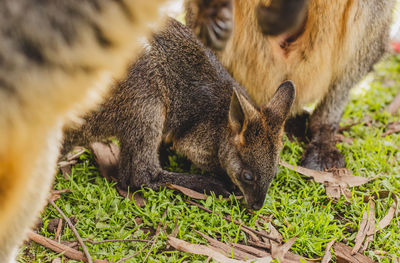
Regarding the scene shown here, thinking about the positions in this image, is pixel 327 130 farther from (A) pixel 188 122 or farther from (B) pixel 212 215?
(B) pixel 212 215

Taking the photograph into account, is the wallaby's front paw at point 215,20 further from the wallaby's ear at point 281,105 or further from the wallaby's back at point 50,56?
the wallaby's ear at point 281,105

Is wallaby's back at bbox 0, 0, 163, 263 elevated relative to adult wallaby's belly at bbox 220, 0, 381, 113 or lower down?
elevated

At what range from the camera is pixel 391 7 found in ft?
11.3

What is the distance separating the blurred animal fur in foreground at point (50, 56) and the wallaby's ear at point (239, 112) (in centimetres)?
162

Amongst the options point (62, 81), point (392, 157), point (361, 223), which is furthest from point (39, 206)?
point (392, 157)

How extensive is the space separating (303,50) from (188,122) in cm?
96

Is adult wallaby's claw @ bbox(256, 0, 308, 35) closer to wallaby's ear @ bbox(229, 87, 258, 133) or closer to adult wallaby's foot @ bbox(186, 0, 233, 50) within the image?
adult wallaby's foot @ bbox(186, 0, 233, 50)

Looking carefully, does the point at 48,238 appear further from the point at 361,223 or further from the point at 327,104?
the point at 327,104

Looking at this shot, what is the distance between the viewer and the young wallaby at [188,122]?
2930 mm

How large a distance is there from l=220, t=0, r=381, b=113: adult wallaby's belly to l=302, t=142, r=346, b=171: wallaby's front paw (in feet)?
1.25

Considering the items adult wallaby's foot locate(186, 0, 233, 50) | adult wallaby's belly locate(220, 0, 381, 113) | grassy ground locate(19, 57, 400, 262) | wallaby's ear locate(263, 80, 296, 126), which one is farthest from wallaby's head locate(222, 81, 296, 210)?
adult wallaby's foot locate(186, 0, 233, 50)

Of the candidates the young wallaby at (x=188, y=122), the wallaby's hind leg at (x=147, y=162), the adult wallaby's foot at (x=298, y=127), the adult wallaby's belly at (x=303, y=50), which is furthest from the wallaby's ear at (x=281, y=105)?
the adult wallaby's foot at (x=298, y=127)

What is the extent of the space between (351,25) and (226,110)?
3.38ft

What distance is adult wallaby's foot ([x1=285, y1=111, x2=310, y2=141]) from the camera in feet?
12.9
